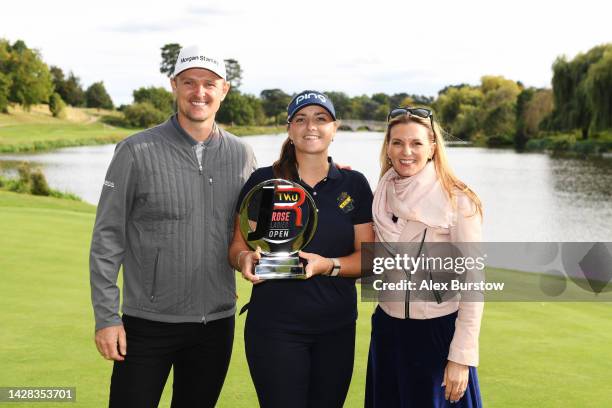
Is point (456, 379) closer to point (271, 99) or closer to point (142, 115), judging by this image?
point (142, 115)

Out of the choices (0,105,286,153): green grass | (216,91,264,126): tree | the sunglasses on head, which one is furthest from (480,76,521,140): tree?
the sunglasses on head

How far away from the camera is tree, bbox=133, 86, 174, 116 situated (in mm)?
98125

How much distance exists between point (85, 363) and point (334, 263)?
2.22 metres

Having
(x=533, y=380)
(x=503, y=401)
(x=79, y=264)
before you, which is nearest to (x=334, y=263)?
(x=503, y=401)

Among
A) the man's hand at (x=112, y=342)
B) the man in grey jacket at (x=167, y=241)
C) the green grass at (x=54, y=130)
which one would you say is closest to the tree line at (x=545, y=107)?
the man in grey jacket at (x=167, y=241)

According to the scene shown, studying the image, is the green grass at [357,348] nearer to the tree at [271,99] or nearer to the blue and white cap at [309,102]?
the blue and white cap at [309,102]

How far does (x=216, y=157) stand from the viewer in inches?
114

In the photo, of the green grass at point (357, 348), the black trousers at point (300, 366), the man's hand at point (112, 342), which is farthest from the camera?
the green grass at point (357, 348)

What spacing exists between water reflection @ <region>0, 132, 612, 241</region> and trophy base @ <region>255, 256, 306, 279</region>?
13133 millimetres

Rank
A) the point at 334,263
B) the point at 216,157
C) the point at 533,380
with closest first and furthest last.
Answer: the point at 334,263 → the point at 216,157 → the point at 533,380

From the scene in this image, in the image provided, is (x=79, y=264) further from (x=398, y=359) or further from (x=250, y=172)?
(x=398, y=359)

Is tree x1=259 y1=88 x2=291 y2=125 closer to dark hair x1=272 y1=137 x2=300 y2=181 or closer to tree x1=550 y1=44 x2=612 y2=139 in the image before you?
tree x1=550 y1=44 x2=612 y2=139

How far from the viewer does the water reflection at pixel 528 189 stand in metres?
21.5

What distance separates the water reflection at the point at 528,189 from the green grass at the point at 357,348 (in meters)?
10.0
